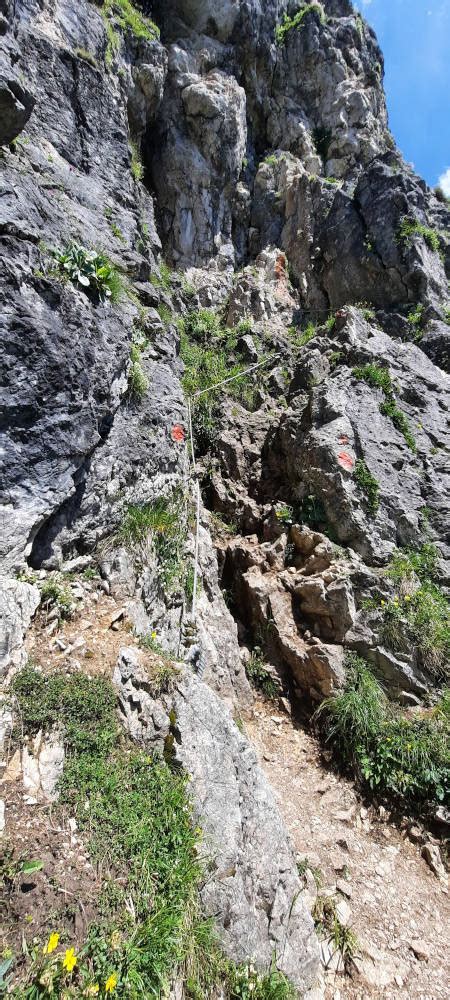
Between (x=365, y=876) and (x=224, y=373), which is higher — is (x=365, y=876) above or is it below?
below

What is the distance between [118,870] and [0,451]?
377 centimetres

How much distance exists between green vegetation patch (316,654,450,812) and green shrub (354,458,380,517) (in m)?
3.11

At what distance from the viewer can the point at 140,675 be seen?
425 cm

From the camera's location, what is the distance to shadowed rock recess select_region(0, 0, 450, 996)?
4.36 metres

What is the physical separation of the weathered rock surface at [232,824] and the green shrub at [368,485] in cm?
501

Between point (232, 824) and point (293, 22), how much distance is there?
95.3 ft

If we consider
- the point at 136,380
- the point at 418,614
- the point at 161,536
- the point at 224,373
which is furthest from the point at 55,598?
the point at 224,373

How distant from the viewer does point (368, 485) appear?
8.19m

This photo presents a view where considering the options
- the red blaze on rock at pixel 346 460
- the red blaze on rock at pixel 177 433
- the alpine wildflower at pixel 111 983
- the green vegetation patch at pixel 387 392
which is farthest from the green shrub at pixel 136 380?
the alpine wildflower at pixel 111 983

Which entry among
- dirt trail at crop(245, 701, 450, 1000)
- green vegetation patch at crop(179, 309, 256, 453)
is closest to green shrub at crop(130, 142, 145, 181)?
green vegetation patch at crop(179, 309, 256, 453)

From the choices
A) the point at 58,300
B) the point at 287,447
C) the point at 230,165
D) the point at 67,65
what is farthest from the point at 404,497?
the point at 230,165

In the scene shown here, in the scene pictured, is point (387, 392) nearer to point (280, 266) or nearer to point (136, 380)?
point (136, 380)

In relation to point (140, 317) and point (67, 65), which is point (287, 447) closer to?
point (140, 317)

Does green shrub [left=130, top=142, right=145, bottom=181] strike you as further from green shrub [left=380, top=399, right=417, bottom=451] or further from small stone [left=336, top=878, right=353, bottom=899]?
small stone [left=336, top=878, right=353, bottom=899]
